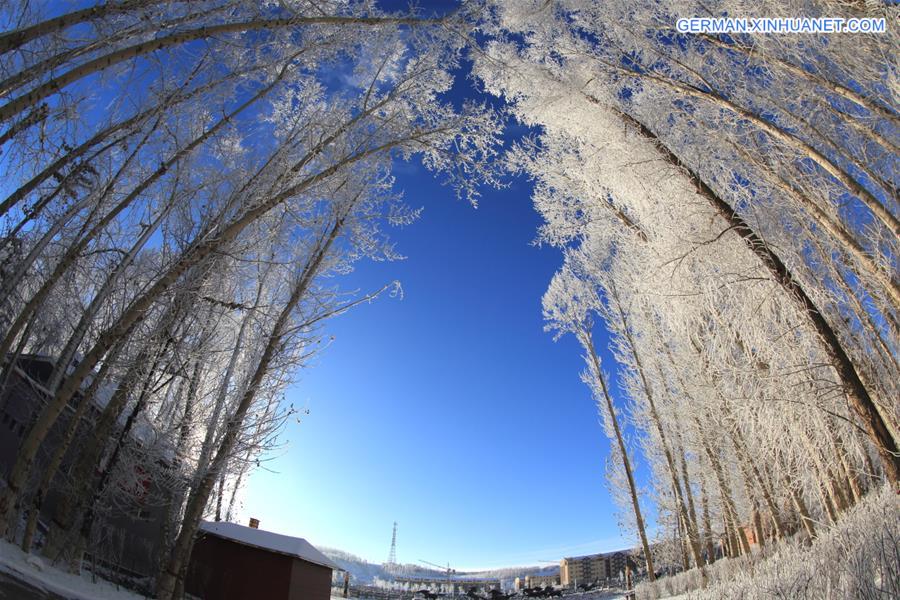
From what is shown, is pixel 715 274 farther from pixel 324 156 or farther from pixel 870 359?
pixel 324 156

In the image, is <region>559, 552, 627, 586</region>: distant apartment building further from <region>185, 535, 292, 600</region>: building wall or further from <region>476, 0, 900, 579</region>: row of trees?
<region>476, 0, 900, 579</region>: row of trees

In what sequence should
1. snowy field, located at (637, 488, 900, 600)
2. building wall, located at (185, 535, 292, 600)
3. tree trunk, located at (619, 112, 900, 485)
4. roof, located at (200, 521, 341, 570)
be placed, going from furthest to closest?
1. roof, located at (200, 521, 341, 570)
2. building wall, located at (185, 535, 292, 600)
3. tree trunk, located at (619, 112, 900, 485)
4. snowy field, located at (637, 488, 900, 600)

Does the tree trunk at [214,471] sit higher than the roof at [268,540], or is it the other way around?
the tree trunk at [214,471]

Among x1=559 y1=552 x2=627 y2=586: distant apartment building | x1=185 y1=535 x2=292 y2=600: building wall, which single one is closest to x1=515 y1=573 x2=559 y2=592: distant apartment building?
x1=559 y1=552 x2=627 y2=586: distant apartment building

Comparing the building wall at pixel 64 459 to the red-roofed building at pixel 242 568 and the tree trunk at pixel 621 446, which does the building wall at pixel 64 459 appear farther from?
the tree trunk at pixel 621 446

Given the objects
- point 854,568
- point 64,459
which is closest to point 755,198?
point 854,568

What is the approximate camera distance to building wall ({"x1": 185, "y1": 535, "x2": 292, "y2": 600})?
1288 centimetres

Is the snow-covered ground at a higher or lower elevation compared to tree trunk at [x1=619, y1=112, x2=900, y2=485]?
lower

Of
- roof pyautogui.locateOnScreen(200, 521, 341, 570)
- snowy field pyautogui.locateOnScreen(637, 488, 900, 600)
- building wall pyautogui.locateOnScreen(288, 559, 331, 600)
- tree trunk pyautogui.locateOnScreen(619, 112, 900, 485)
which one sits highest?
tree trunk pyautogui.locateOnScreen(619, 112, 900, 485)

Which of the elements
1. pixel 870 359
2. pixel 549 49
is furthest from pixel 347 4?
pixel 870 359

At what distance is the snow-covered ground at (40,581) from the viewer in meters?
4.31

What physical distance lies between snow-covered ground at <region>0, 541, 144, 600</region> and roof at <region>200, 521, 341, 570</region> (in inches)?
239

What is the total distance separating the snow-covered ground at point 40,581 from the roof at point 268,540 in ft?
20.0

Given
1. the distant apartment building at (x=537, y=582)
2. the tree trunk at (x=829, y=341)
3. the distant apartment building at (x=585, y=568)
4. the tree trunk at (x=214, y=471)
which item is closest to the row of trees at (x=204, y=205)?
the tree trunk at (x=214, y=471)
